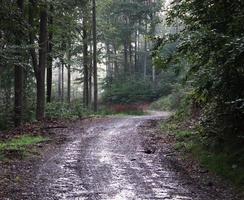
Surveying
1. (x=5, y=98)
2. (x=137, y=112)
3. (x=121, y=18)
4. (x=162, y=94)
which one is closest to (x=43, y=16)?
(x=5, y=98)

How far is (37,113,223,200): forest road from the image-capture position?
7531 millimetres

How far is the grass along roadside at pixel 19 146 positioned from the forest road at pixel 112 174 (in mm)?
956

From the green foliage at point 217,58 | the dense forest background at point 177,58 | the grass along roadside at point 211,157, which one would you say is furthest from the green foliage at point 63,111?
the green foliage at point 217,58

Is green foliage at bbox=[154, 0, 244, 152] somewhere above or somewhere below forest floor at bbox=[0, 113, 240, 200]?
Answer: above

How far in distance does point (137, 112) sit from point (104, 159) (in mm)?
19859

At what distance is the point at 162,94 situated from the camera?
45375mm

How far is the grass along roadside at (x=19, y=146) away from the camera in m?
11.3

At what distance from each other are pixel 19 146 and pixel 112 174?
14.8ft

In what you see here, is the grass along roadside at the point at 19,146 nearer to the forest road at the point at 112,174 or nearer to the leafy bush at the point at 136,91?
the forest road at the point at 112,174

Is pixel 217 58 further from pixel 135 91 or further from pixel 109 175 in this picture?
pixel 135 91

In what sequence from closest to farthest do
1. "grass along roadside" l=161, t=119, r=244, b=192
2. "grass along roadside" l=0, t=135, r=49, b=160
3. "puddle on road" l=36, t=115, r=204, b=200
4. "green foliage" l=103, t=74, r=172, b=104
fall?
"puddle on road" l=36, t=115, r=204, b=200 < "grass along roadside" l=161, t=119, r=244, b=192 < "grass along roadside" l=0, t=135, r=49, b=160 < "green foliage" l=103, t=74, r=172, b=104

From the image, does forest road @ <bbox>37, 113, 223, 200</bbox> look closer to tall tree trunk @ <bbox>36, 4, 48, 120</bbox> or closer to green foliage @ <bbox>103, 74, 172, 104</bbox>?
tall tree trunk @ <bbox>36, 4, 48, 120</bbox>

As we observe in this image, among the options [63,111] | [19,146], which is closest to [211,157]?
[19,146]

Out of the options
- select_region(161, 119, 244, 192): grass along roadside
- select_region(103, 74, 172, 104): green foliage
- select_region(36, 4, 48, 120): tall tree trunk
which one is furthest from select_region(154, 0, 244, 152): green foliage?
select_region(103, 74, 172, 104): green foliage
